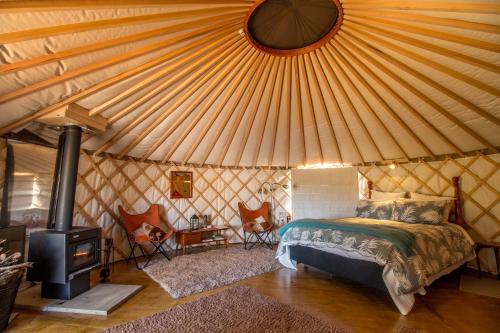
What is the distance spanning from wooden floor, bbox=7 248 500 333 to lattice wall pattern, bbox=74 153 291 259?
1.24 m

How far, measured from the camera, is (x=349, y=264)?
8.83 feet

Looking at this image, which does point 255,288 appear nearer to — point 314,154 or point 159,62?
point 159,62

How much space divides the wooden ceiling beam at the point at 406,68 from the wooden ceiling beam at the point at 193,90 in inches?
40.5

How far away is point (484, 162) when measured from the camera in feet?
11.5

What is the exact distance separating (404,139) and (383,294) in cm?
242

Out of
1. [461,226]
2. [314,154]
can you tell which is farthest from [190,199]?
[461,226]

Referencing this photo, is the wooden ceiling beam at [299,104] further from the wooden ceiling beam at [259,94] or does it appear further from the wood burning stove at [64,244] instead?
the wood burning stove at [64,244]

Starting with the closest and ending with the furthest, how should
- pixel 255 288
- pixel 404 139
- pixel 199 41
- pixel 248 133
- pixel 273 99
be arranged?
pixel 199 41
pixel 255 288
pixel 273 99
pixel 404 139
pixel 248 133

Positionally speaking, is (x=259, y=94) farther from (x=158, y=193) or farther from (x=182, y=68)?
(x=158, y=193)

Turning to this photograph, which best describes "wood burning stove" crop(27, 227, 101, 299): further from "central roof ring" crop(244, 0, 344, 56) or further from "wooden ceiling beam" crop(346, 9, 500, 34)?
"wooden ceiling beam" crop(346, 9, 500, 34)

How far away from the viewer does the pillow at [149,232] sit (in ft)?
12.5

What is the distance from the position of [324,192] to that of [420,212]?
6.78 feet

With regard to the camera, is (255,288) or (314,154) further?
(314,154)

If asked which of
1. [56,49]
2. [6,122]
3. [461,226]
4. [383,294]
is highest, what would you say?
[56,49]
